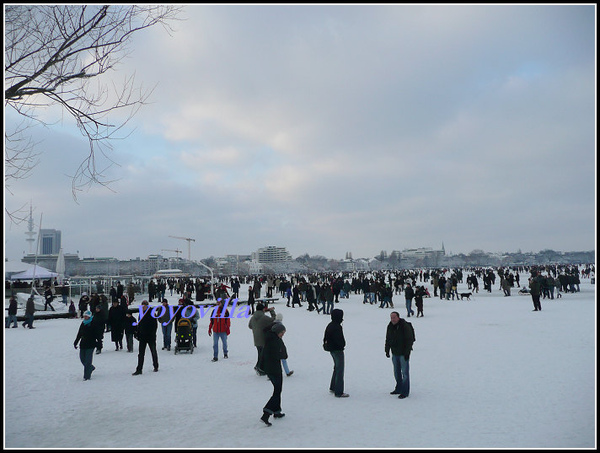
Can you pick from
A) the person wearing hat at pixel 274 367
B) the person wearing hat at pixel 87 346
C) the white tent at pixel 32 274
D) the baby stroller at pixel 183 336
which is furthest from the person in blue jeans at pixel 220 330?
the white tent at pixel 32 274

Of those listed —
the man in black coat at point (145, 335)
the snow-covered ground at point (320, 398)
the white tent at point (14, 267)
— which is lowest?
the snow-covered ground at point (320, 398)

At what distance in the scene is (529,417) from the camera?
5.57m

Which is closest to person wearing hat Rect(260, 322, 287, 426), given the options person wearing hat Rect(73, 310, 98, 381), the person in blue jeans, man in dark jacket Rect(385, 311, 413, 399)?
man in dark jacket Rect(385, 311, 413, 399)

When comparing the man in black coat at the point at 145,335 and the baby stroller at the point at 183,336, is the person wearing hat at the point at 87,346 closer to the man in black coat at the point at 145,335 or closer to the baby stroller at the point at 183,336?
the man in black coat at the point at 145,335

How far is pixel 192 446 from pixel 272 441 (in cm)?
100

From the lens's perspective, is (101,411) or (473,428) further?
(101,411)

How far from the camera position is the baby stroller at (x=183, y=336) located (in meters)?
11.0

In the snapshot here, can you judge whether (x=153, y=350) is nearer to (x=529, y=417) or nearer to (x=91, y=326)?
(x=91, y=326)

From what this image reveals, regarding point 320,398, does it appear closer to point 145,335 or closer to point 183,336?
point 145,335

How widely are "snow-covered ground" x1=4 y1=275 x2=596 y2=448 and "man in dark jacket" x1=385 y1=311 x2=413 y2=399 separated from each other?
0.29 meters

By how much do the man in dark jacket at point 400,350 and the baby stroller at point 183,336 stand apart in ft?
20.5

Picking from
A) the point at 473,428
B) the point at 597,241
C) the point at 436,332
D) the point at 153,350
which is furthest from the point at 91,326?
the point at 436,332

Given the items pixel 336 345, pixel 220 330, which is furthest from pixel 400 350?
pixel 220 330

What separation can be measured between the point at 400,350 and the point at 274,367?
232 cm
